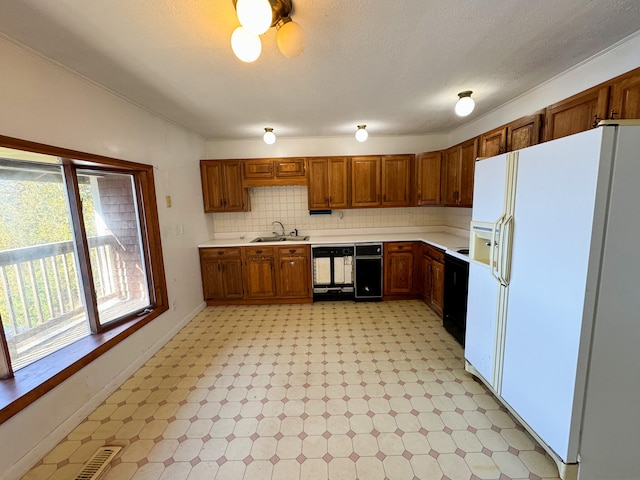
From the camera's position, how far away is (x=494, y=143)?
253 centimetres

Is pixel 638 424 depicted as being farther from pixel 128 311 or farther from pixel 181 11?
pixel 128 311

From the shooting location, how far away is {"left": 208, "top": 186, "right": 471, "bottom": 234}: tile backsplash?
425 cm

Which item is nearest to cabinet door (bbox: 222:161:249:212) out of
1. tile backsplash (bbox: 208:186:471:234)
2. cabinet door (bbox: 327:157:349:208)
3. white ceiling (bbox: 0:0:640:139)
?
tile backsplash (bbox: 208:186:471:234)

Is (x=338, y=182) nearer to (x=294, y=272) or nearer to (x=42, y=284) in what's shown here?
(x=294, y=272)

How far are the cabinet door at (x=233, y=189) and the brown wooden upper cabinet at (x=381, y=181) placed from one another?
1677 millimetres

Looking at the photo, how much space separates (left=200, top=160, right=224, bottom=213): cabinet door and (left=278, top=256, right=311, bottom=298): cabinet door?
131 centimetres

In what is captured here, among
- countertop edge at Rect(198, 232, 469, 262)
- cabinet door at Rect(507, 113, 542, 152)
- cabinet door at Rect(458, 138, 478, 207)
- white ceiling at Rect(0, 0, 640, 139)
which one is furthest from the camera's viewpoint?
countertop edge at Rect(198, 232, 469, 262)

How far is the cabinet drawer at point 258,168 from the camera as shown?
3895 mm

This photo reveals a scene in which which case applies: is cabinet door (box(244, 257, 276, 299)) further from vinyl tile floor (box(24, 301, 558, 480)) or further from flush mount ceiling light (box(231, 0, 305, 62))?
flush mount ceiling light (box(231, 0, 305, 62))

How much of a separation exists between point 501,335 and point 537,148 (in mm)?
1230

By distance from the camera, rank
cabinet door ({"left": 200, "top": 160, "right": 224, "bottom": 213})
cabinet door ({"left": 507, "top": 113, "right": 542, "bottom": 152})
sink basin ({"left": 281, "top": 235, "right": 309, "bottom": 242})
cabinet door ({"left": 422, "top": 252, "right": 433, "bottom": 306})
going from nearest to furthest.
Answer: cabinet door ({"left": 507, "top": 113, "right": 542, "bottom": 152}) → cabinet door ({"left": 422, "top": 252, "right": 433, "bottom": 306}) → cabinet door ({"left": 200, "top": 160, "right": 224, "bottom": 213}) → sink basin ({"left": 281, "top": 235, "right": 309, "bottom": 242})

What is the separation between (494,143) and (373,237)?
1.92m

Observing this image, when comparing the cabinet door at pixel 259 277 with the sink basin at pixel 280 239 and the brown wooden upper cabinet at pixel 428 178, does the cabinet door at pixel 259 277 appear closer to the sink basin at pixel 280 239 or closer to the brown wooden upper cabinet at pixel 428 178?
the sink basin at pixel 280 239

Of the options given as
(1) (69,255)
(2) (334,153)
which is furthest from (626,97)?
(1) (69,255)
